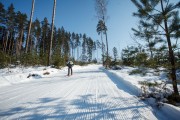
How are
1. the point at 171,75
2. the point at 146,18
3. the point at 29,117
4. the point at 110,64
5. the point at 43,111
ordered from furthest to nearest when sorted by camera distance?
1. the point at 110,64
2. the point at 146,18
3. the point at 171,75
4. the point at 43,111
5. the point at 29,117

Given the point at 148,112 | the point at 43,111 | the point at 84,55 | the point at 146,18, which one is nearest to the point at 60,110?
the point at 43,111

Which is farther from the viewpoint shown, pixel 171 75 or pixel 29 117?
pixel 171 75

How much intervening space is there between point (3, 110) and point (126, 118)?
11.2 feet

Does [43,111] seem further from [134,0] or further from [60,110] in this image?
[134,0]

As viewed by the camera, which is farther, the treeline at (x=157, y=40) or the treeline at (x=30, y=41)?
the treeline at (x=30, y=41)

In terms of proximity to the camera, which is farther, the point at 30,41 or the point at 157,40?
the point at 30,41

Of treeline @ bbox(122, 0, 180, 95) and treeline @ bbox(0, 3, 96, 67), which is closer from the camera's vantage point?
treeline @ bbox(122, 0, 180, 95)

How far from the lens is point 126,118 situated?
3.37m

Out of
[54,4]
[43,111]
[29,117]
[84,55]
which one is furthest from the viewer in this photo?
[84,55]

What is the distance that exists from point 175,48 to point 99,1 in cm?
2081

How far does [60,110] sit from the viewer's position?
3.79m

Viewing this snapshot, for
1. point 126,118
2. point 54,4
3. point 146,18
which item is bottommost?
point 126,118

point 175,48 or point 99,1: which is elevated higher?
point 99,1

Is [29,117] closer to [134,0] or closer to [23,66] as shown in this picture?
[134,0]
